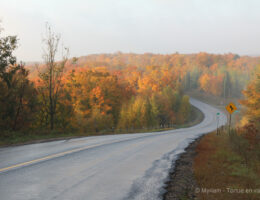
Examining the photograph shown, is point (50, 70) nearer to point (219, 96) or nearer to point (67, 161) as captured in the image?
point (67, 161)

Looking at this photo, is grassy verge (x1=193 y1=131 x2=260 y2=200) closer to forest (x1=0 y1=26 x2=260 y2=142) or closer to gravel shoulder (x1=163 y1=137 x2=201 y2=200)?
gravel shoulder (x1=163 y1=137 x2=201 y2=200)

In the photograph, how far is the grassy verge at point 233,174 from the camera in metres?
6.31

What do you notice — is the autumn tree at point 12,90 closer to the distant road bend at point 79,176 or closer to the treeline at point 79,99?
the treeline at point 79,99

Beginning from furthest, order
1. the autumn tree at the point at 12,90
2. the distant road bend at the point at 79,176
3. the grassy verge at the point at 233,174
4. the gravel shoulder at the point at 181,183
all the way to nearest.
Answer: the autumn tree at the point at 12,90, the grassy verge at the point at 233,174, the gravel shoulder at the point at 181,183, the distant road bend at the point at 79,176

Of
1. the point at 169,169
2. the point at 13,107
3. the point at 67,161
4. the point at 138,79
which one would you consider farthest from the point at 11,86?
the point at 138,79

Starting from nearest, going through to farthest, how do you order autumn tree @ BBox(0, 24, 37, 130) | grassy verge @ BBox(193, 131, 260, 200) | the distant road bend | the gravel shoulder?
the distant road bend, the gravel shoulder, grassy verge @ BBox(193, 131, 260, 200), autumn tree @ BBox(0, 24, 37, 130)

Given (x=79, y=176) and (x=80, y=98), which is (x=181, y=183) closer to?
(x=79, y=176)

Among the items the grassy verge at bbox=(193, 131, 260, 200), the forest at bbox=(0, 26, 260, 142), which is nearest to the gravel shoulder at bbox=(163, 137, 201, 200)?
the grassy verge at bbox=(193, 131, 260, 200)

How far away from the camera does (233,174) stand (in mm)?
8664

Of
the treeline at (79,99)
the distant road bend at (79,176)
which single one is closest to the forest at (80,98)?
the treeline at (79,99)

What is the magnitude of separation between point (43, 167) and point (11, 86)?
13545 millimetres

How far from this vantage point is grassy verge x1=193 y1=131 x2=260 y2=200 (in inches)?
249

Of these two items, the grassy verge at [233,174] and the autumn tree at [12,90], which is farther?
the autumn tree at [12,90]

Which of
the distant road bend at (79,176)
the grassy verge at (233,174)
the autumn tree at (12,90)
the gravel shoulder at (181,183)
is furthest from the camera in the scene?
the autumn tree at (12,90)
